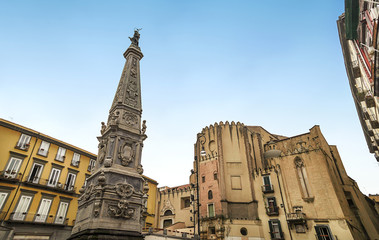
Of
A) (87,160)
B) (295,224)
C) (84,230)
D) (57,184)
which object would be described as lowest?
(84,230)

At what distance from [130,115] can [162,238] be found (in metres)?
16.9

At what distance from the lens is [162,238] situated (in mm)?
22672

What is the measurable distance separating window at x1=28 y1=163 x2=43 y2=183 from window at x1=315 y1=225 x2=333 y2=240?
30148mm

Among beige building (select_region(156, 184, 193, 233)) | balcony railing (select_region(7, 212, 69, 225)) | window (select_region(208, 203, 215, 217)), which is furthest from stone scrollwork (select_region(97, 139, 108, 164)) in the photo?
beige building (select_region(156, 184, 193, 233))

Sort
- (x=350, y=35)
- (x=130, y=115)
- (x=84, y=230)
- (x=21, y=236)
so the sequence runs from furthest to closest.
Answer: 1. (x=21, y=236)
2. (x=350, y=35)
3. (x=130, y=115)
4. (x=84, y=230)

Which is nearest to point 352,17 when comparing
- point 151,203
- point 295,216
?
point 295,216

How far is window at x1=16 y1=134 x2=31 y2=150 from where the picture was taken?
2227 centimetres

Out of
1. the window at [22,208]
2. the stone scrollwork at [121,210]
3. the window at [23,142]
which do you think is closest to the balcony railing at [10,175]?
the window at [22,208]

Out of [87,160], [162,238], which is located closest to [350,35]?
[162,238]

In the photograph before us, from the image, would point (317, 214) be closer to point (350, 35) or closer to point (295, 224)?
point (295, 224)

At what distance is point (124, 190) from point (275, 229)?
2344 centimetres

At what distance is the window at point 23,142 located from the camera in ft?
73.1

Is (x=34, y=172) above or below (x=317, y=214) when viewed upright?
above

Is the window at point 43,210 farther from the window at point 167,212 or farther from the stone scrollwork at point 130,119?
the window at point 167,212
